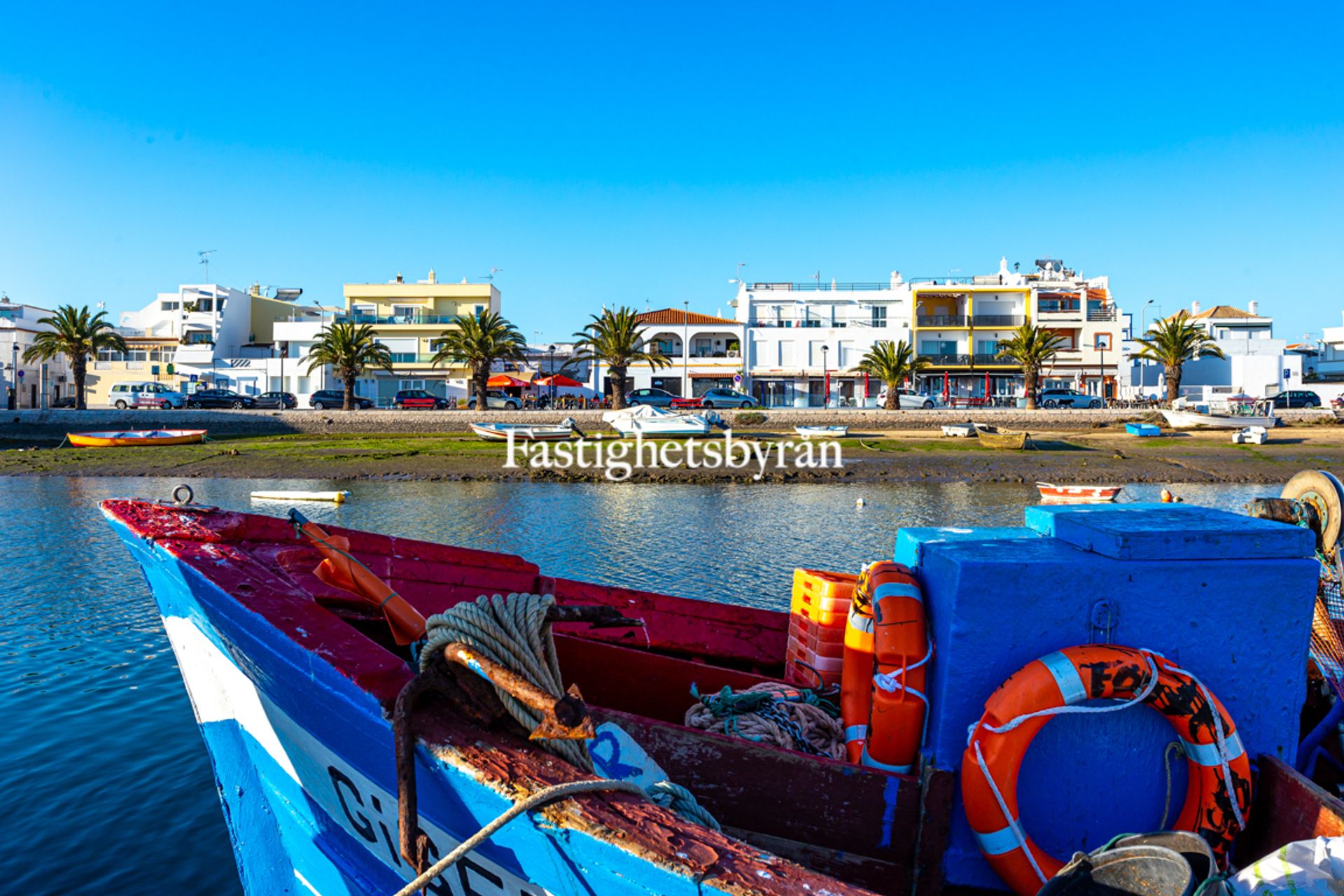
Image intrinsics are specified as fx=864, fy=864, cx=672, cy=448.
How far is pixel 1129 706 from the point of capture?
9.48 ft

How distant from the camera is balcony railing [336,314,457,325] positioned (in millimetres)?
60188

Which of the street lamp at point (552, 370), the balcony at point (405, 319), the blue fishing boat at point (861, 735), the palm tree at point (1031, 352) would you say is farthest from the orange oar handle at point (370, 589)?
the balcony at point (405, 319)

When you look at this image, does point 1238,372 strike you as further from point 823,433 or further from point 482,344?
point 482,344

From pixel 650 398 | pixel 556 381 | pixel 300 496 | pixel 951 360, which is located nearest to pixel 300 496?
pixel 300 496

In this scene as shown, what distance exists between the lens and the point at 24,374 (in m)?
55.0

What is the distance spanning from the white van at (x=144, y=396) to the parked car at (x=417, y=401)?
11125 millimetres

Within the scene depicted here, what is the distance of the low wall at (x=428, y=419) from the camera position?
38500 millimetres

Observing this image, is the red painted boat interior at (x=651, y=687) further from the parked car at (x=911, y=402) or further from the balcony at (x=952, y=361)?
the balcony at (x=952, y=361)

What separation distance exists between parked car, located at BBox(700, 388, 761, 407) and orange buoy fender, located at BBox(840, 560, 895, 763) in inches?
1599

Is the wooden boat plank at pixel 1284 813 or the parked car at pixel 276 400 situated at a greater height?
the parked car at pixel 276 400

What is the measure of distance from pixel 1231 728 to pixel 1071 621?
0.58 m

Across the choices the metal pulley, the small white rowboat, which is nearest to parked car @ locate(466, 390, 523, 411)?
the small white rowboat

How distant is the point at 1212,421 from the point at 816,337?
2493 cm

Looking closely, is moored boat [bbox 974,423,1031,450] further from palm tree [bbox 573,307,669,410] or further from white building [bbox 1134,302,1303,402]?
white building [bbox 1134,302,1303,402]
